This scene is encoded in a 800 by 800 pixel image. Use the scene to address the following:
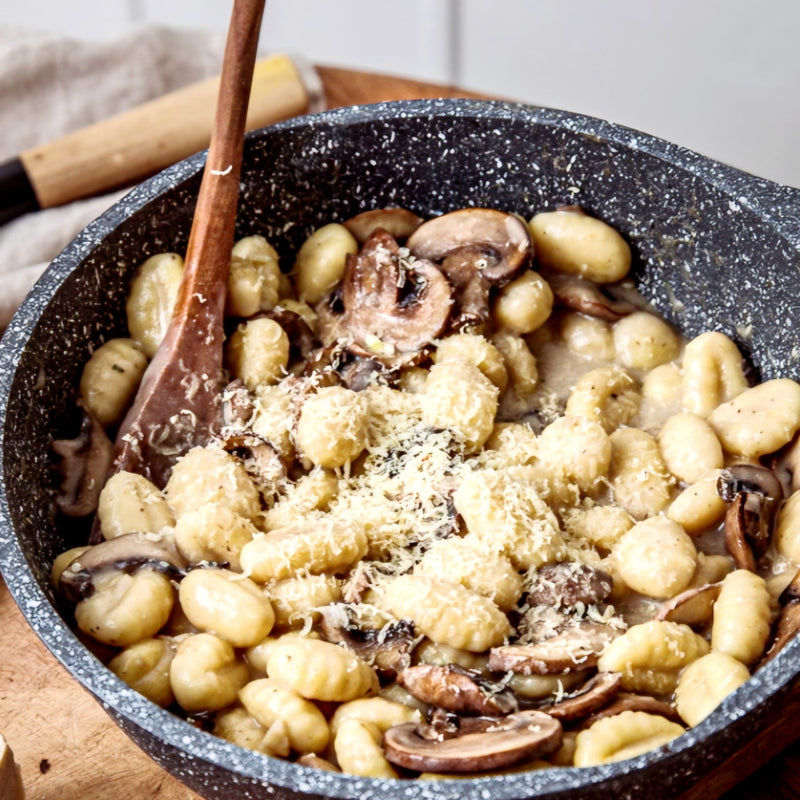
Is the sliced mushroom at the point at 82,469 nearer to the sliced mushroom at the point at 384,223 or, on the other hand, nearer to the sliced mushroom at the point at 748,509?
the sliced mushroom at the point at 384,223

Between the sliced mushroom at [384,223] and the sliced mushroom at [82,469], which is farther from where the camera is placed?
the sliced mushroom at [384,223]

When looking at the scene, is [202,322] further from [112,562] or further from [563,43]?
[563,43]

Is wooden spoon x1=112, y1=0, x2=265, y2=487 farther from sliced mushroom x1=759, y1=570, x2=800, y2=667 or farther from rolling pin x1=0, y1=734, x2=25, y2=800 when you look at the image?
sliced mushroom x1=759, y1=570, x2=800, y2=667

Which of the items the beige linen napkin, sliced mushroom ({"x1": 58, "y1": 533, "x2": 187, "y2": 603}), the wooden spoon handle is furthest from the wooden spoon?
the beige linen napkin

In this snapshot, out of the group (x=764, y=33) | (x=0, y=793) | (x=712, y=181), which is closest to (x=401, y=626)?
(x=0, y=793)

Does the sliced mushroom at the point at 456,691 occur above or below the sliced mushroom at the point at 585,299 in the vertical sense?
below

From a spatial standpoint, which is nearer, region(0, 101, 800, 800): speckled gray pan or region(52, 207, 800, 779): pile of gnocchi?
region(52, 207, 800, 779): pile of gnocchi

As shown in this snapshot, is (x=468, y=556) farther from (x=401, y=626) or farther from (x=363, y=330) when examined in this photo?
(x=363, y=330)

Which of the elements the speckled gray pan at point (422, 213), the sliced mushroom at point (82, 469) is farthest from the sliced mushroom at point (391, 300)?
the sliced mushroom at point (82, 469)
